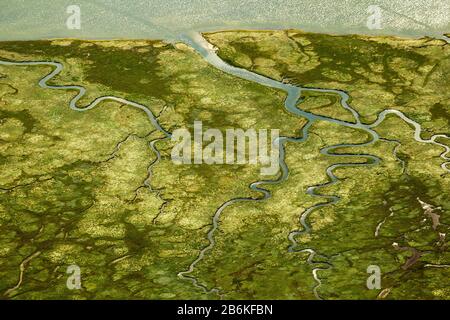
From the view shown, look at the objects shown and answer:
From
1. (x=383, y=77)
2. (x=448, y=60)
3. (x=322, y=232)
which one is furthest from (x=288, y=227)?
(x=448, y=60)

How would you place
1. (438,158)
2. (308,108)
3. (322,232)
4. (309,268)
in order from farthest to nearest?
(308,108) < (438,158) < (322,232) < (309,268)

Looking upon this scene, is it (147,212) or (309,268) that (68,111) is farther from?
(309,268)

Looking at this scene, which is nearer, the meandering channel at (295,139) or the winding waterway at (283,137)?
the meandering channel at (295,139)

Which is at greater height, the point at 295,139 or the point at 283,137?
the point at 283,137

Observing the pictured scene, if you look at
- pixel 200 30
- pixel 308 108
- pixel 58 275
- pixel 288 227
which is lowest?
pixel 58 275

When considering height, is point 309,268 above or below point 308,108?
below

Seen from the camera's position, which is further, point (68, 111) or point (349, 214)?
point (68, 111)

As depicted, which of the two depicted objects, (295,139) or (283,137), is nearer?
(295,139)

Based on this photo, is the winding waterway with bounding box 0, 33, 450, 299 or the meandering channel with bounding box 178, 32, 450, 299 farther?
the winding waterway with bounding box 0, 33, 450, 299
